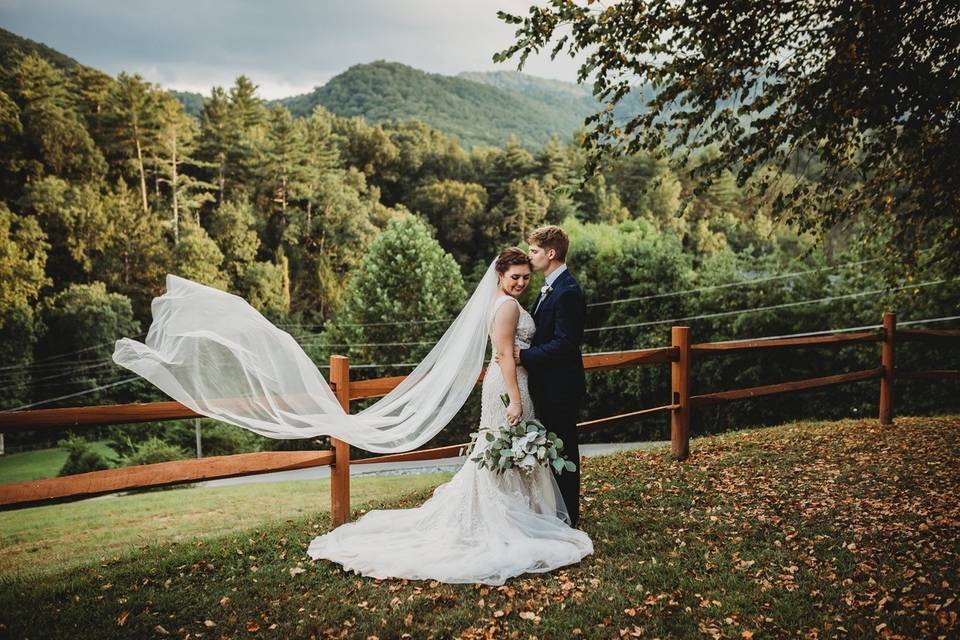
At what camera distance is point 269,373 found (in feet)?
14.4

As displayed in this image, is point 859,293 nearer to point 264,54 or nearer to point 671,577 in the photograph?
point 671,577

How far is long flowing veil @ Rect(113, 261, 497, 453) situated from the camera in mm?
4078

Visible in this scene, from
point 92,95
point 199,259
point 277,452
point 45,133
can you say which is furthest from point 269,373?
point 92,95

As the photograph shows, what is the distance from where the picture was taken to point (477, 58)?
15400 centimetres

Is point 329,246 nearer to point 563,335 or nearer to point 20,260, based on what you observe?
point 20,260

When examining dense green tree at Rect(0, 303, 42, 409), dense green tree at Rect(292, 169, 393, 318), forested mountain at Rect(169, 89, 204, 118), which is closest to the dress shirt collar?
dense green tree at Rect(0, 303, 42, 409)

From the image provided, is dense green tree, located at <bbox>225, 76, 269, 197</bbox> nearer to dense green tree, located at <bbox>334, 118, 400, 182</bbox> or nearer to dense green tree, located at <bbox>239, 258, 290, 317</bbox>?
dense green tree, located at <bbox>239, 258, 290, 317</bbox>

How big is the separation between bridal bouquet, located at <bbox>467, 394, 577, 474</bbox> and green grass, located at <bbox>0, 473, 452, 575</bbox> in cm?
336

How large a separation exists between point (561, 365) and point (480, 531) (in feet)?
4.00

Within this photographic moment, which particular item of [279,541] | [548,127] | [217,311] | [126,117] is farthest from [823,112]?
[548,127]

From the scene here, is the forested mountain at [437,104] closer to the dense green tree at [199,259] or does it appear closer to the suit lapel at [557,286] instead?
the dense green tree at [199,259]

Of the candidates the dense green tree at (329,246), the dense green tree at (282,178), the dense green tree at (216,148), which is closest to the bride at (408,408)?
the dense green tree at (329,246)

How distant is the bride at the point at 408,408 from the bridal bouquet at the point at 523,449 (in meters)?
0.10

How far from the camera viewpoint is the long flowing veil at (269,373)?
4078mm
